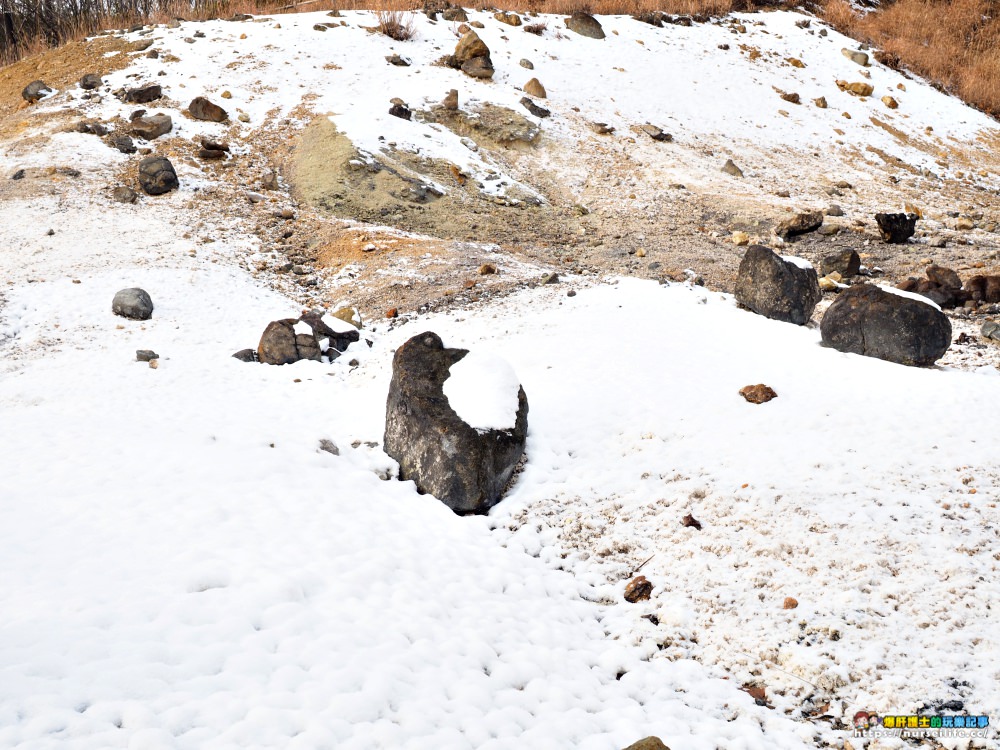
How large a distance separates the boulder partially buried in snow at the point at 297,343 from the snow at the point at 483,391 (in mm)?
3162

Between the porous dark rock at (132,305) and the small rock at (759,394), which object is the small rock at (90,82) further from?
the small rock at (759,394)

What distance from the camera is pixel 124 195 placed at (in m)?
12.6

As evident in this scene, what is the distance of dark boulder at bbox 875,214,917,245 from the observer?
11.9m

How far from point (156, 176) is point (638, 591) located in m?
12.9

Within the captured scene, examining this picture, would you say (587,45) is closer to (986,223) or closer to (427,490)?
(986,223)

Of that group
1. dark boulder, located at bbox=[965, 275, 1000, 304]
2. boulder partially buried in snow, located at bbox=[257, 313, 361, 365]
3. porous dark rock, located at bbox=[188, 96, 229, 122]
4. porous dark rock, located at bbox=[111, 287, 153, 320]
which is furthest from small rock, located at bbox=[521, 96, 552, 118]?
porous dark rock, located at bbox=[111, 287, 153, 320]

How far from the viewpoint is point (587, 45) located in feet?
65.1

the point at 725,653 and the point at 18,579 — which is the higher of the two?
the point at 18,579

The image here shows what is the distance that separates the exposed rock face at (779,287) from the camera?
898cm

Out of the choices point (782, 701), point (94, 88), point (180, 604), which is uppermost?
point (94, 88)

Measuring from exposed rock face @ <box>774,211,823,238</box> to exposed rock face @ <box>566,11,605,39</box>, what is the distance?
11.5 m

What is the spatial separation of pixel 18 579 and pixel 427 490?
3.16 metres

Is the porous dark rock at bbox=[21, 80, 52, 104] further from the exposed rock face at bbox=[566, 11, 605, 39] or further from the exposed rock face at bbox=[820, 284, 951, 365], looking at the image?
the exposed rock face at bbox=[820, 284, 951, 365]

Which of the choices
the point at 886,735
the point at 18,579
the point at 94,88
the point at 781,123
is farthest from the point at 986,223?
the point at 94,88
